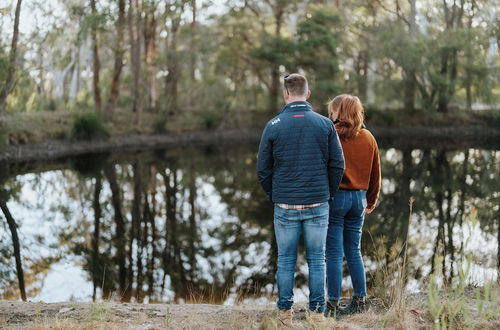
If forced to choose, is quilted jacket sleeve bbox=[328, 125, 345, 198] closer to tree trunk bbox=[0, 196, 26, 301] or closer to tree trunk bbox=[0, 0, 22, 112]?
tree trunk bbox=[0, 196, 26, 301]

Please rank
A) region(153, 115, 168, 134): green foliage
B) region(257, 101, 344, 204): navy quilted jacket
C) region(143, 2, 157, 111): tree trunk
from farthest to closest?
region(143, 2, 157, 111): tree trunk < region(153, 115, 168, 134): green foliage < region(257, 101, 344, 204): navy quilted jacket

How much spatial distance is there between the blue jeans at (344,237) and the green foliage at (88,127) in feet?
56.4

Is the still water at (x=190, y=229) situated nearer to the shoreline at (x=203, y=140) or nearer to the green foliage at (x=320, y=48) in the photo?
the shoreline at (x=203, y=140)

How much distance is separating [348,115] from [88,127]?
17.8 meters

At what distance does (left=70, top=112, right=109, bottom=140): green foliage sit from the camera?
2028 cm

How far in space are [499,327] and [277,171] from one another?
5.47ft

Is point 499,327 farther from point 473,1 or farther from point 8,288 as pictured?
point 473,1

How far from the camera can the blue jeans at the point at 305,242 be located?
3.82 m

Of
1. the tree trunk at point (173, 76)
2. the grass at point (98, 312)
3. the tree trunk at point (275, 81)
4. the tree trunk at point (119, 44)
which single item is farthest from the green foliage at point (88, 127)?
the grass at point (98, 312)

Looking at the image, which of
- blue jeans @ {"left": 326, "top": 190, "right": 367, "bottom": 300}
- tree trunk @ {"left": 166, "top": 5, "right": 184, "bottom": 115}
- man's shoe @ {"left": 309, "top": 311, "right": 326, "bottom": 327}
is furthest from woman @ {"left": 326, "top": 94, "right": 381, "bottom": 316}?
tree trunk @ {"left": 166, "top": 5, "right": 184, "bottom": 115}

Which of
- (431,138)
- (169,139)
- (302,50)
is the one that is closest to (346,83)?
(302,50)

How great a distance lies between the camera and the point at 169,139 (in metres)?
24.8

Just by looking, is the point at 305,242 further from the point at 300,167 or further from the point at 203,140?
the point at 203,140

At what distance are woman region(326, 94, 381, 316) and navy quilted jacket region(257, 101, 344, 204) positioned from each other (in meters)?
0.34
